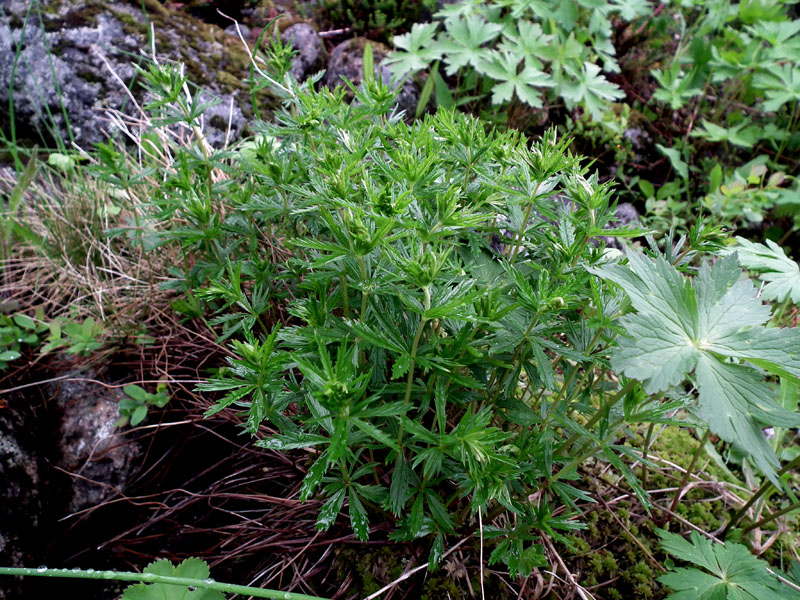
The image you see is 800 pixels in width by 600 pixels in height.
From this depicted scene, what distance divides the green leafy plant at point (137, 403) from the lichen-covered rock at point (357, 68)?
2.74 meters

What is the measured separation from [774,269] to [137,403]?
257 cm

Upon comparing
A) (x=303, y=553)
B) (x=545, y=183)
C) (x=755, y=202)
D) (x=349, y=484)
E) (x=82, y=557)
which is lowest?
(x=82, y=557)

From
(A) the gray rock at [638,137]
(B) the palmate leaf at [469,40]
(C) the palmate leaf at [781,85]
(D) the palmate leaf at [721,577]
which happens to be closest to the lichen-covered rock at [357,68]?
(B) the palmate leaf at [469,40]

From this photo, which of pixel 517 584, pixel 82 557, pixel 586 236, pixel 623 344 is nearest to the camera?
pixel 623 344

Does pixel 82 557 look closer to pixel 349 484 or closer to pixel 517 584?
pixel 349 484

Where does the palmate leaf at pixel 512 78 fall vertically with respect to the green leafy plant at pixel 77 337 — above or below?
above

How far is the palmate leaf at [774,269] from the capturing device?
1768mm

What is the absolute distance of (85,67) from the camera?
349 centimetres

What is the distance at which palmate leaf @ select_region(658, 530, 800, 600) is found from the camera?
145cm

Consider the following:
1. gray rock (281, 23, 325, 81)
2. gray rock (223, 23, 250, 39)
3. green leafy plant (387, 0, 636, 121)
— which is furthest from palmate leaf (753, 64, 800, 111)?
gray rock (223, 23, 250, 39)

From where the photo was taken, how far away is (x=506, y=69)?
3443mm

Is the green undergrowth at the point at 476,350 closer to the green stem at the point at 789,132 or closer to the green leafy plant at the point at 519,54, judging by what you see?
the green leafy plant at the point at 519,54

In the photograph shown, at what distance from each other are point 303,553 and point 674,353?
137cm

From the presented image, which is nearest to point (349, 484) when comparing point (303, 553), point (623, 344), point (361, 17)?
point (303, 553)
